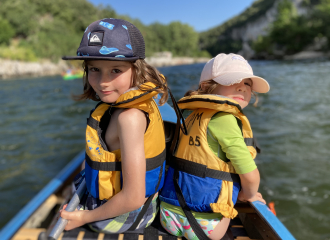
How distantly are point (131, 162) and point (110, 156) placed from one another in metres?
0.16

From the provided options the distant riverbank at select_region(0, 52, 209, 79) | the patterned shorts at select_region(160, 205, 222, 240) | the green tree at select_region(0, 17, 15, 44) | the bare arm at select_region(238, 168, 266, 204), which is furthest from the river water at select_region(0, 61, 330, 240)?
the green tree at select_region(0, 17, 15, 44)

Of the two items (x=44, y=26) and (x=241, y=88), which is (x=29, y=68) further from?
(x=241, y=88)

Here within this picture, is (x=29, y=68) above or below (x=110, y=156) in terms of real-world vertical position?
below

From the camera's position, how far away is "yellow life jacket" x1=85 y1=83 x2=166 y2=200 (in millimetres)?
1187

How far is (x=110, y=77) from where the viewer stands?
1.15m

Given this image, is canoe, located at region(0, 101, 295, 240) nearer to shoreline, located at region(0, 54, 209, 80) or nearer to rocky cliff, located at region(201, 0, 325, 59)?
shoreline, located at region(0, 54, 209, 80)

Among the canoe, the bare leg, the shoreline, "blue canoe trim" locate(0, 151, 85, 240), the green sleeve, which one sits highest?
the green sleeve

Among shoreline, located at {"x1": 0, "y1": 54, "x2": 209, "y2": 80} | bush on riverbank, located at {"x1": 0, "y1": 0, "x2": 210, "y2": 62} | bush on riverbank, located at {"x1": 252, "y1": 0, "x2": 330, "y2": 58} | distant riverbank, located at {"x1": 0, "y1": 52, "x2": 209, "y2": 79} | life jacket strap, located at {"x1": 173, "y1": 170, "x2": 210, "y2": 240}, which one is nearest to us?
life jacket strap, located at {"x1": 173, "y1": 170, "x2": 210, "y2": 240}

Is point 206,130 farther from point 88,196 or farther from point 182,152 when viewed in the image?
point 88,196

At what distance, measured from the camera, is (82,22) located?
51000mm

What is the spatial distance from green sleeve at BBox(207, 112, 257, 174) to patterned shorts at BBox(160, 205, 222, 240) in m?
0.34

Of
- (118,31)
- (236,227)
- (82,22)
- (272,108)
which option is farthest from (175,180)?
(82,22)

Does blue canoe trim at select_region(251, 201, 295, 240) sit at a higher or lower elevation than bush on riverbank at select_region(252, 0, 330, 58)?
lower

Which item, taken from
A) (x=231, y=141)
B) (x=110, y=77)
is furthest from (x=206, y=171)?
(x=110, y=77)
